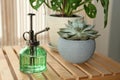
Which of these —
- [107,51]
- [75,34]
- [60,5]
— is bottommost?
[107,51]

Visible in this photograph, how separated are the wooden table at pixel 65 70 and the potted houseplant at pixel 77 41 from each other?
0.15ft

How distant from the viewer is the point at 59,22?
1089 mm

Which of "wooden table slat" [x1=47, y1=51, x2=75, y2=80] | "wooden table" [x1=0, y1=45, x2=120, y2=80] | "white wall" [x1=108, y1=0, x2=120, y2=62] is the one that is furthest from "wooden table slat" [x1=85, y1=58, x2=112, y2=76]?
"white wall" [x1=108, y1=0, x2=120, y2=62]

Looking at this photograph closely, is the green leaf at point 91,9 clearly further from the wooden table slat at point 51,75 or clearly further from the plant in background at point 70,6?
the wooden table slat at point 51,75

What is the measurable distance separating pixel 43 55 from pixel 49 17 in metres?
0.28

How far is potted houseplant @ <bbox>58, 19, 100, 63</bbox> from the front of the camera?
0.89 m

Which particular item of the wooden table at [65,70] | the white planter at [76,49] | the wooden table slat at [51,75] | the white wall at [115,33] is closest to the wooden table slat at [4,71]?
the wooden table at [65,70]

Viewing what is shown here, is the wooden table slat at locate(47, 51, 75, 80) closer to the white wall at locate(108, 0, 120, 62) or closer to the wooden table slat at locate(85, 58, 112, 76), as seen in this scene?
the wooden table slat at locate(85, 58, 112, 76)

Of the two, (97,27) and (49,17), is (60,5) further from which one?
(97,27)

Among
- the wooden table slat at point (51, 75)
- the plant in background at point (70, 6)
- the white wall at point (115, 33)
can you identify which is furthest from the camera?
the white wall at point (115, 33)

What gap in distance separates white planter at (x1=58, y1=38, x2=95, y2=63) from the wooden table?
33 mm

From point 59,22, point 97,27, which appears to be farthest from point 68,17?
point 97,27

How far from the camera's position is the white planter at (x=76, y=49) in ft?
3.00

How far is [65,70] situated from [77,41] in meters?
0.12
